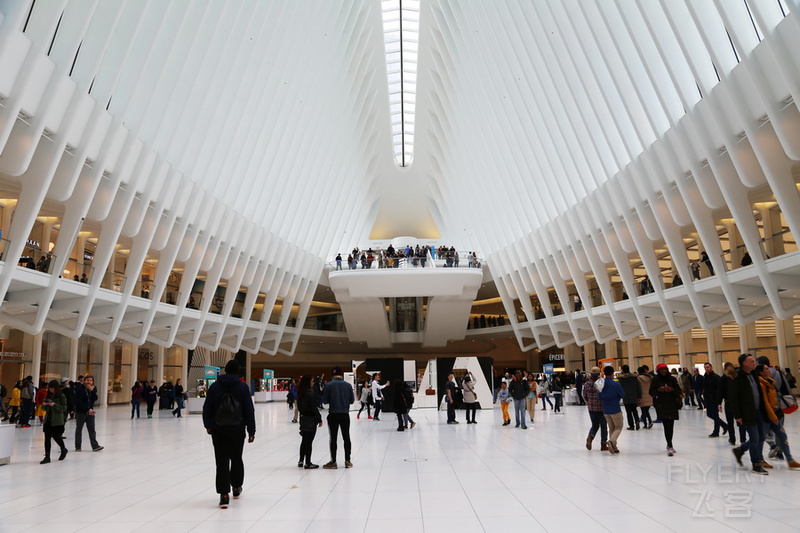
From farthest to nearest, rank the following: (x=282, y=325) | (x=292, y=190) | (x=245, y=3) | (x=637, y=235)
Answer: (x=282, y=325) → (x=292, y=190) → (x=637, y=235) → (x=245, y=3)

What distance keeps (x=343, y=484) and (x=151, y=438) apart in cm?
846

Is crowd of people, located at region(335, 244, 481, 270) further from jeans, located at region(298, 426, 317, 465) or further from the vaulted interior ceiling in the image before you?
jeans, located at region(298, 426, 317, 465)

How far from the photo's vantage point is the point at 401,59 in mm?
38344

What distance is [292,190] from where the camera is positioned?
101 feet

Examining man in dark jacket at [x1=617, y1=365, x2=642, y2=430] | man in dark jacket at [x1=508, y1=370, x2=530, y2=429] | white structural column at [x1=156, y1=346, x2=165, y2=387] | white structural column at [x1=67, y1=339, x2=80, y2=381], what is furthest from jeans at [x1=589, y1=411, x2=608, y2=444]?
white structural column at [x1=156, y1=346, x2=165, y2=387]

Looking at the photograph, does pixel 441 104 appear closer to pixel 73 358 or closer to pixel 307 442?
pixel 73 358

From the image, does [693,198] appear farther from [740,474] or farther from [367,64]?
[367,64]

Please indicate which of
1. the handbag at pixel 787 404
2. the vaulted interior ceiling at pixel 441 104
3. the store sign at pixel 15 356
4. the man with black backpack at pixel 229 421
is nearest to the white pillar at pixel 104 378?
the store sign at pixel 15 356

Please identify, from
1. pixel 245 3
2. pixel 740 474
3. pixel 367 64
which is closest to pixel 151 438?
pixel 740 474

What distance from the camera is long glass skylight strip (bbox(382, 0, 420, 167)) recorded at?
115 feet

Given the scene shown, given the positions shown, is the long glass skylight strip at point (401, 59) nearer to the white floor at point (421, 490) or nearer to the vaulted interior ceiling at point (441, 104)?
the vaulted interior ceiling at point (441, 104)

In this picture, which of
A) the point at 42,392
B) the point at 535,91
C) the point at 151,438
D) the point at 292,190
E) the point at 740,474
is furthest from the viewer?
the point at 292,190

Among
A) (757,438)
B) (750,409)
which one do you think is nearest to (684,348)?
(757,438)

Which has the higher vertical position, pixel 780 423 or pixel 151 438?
pixel 780 423
